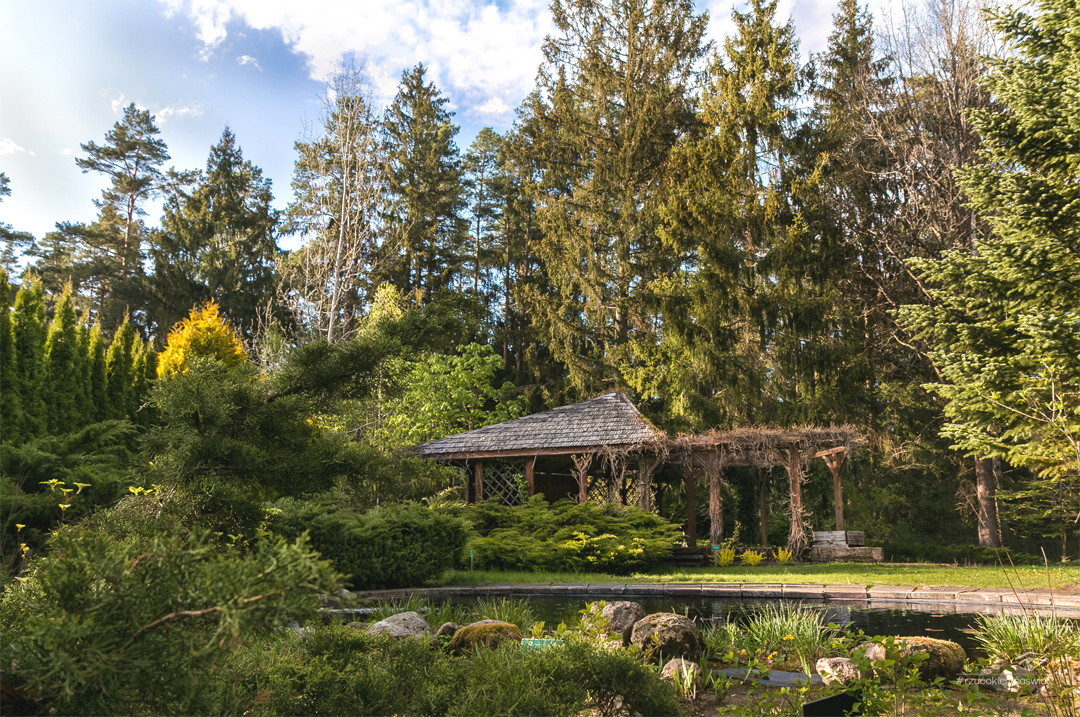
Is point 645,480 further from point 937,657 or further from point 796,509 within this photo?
point 937,657

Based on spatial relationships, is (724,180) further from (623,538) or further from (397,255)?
(397,255)

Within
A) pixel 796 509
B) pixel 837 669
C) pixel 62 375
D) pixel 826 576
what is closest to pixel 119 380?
pixel 62 375

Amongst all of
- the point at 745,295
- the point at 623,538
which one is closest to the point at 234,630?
the point at 623,538

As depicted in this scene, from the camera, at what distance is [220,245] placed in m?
29.7

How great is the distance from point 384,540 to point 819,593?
19.1 ft

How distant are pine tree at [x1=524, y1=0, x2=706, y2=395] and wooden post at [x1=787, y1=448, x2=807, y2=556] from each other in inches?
276

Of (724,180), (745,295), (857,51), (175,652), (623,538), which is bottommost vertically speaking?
(623,538)

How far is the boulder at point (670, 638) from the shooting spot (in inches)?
201

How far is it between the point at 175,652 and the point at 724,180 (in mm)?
18852

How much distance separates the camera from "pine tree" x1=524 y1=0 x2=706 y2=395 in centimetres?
2186

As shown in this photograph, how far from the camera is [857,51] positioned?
21.1 meters

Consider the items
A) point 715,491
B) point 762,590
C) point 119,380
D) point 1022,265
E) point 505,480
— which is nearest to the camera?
point 762,590

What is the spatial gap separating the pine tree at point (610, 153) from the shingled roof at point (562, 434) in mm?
3771

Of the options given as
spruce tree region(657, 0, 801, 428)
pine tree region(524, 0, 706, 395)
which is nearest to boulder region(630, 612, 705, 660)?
spruce tree region(657, 0, 801, 428)
